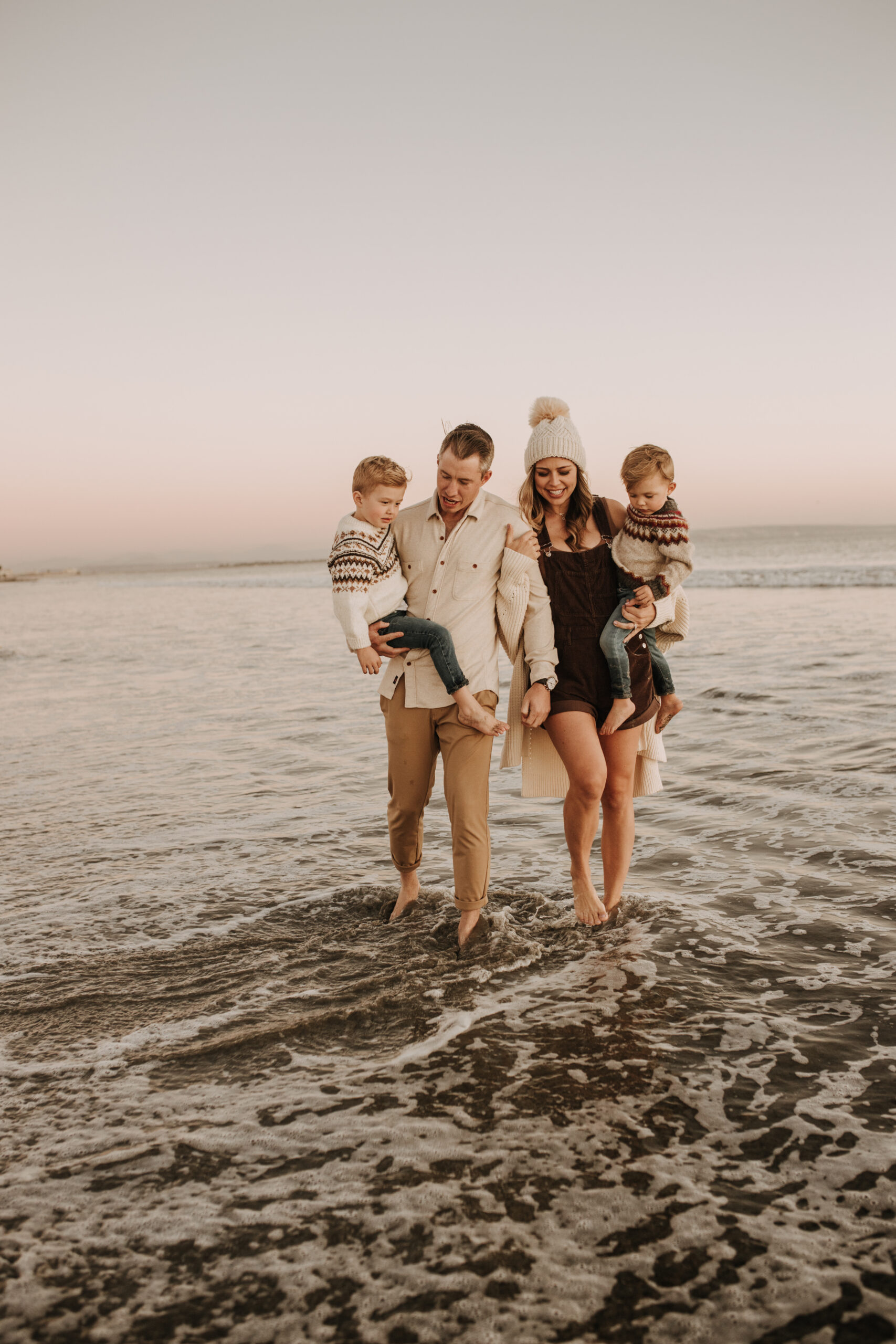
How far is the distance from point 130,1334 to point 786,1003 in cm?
251

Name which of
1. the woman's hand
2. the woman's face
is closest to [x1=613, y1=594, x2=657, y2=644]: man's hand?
the woman's hand

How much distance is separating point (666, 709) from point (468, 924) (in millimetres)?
1447

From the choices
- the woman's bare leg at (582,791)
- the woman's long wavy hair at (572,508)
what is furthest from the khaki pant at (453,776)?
the woman's long wavy hair at (572,508)

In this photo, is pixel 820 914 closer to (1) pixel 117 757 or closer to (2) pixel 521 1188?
(2) pixel 521 1188

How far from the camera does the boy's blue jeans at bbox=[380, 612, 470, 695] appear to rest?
391cm

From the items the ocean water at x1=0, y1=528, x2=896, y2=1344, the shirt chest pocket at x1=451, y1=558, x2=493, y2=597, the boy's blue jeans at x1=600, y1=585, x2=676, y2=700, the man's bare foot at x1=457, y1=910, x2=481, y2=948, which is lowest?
the ocean water at x1=0, y1=528, x2=896, y2=1344

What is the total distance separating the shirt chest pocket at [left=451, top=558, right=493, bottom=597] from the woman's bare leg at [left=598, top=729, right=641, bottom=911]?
968 mm

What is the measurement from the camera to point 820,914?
4262 millimetres

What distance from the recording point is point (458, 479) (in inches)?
154

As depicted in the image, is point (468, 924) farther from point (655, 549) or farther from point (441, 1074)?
point (655, 549)

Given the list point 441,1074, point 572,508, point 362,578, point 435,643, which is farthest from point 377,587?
point 441,1074

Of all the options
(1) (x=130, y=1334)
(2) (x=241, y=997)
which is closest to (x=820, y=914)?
(2) (x=241, y=997)

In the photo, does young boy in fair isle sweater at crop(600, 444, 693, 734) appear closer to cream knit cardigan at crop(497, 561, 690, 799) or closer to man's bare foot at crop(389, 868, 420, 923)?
cream knit cardigan at crop(497, 561, 690, 799)

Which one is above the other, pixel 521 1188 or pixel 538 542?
pixel 538 542
